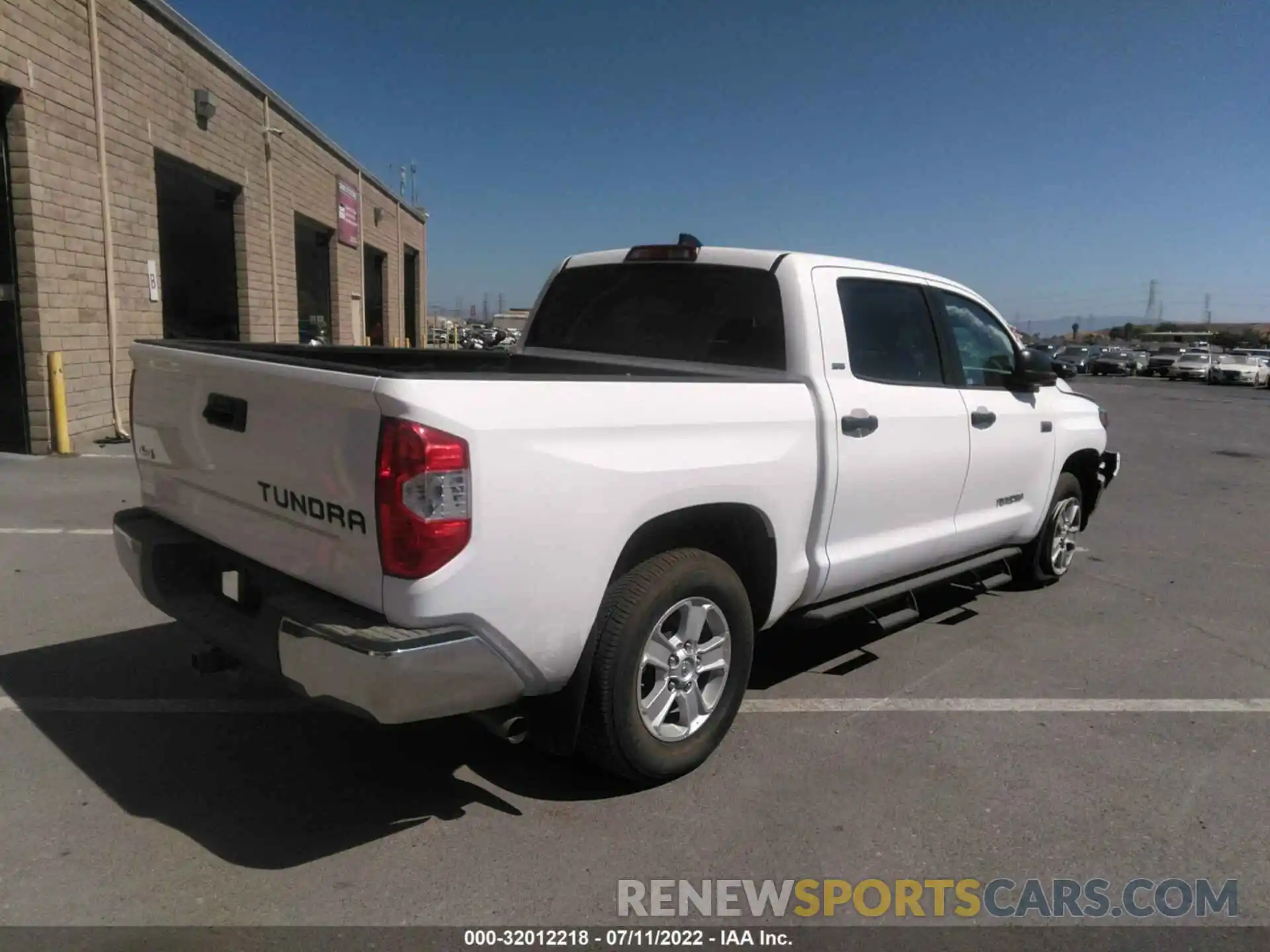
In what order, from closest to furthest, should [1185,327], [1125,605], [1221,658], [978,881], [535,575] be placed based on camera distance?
1. [535,575]
2. [978,881]
3. [1221,658]
4. [1125,605]
5. [1185,327]

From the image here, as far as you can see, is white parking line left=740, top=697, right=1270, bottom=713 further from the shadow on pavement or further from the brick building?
the brick building

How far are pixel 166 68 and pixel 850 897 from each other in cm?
1407

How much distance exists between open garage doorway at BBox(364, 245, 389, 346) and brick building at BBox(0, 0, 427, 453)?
9.67 meters

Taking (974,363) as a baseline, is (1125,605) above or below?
below

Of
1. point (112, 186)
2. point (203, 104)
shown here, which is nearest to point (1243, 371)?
point (203, 104)

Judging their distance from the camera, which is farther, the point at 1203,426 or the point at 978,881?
the point at 1203,426

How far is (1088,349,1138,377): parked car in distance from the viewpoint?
46.8 meters

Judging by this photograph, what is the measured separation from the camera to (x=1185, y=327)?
12519 cm

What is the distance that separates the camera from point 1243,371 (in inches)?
1548

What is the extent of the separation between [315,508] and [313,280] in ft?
90.5

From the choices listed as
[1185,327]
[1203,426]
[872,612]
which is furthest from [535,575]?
[1185,327]

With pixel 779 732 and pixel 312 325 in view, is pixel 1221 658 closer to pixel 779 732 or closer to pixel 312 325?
pixel 779 732

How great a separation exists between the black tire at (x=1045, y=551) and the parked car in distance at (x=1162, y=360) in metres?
43.9

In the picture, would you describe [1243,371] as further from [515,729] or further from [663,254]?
[515,729]
